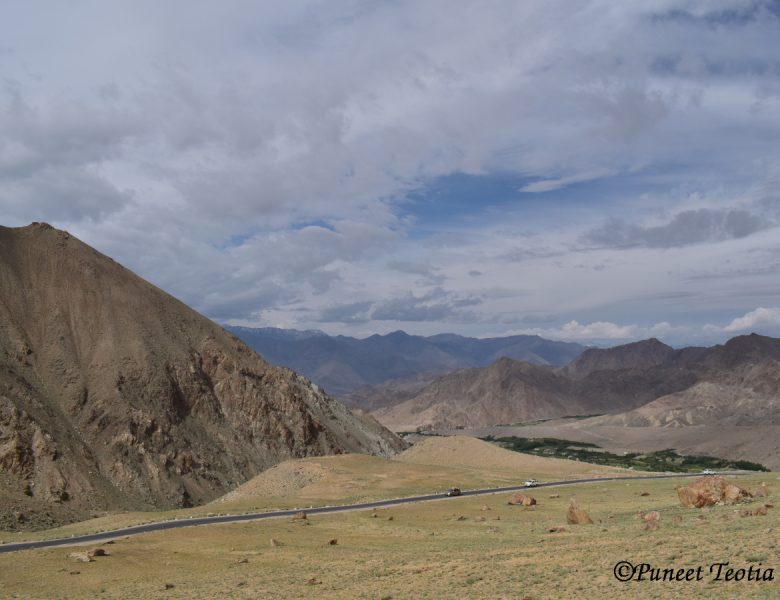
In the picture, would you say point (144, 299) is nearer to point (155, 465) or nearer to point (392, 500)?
point (155, 465)

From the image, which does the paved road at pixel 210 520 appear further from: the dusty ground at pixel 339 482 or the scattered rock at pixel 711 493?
the scattered rock at pixel 711 493

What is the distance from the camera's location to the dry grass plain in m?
23.6

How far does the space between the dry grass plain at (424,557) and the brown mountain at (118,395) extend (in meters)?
31.8

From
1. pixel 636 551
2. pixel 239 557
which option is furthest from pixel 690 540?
pixel 239 557

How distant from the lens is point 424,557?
3347cm

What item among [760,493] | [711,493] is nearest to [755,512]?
[711,493]

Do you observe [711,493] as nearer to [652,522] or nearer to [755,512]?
[755,512]

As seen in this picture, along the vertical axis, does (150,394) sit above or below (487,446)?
above

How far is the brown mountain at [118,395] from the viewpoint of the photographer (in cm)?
7575

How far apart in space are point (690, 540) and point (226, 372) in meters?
86.7


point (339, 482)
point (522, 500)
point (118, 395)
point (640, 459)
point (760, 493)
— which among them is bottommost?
point (640, 459)

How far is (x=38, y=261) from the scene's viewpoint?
100688mm

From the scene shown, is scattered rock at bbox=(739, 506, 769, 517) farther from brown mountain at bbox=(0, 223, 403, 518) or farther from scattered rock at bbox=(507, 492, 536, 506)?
brown mountain at bbox=(0, 223, 403, 518)

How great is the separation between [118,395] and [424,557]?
66446mm
